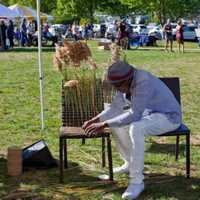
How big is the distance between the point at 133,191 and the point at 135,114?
67 centimetres

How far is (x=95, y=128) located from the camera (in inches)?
197

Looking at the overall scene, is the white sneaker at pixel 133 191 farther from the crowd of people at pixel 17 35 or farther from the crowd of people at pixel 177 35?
the crowd of people at pixel 17 35

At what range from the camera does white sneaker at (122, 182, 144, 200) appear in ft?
15.9

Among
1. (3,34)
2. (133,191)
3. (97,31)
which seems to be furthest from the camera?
(97,31)

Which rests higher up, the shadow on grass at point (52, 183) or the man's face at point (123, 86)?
the man's face at point (123, 86)

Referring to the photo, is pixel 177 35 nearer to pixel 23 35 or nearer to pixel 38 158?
pixel 23 35

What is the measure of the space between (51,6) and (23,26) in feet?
119

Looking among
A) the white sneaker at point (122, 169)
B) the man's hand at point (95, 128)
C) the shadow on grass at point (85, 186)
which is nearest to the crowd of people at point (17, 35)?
the shadow on grass at point (85, 186)

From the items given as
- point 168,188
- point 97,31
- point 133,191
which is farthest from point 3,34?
point 133,191

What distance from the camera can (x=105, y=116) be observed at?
5.27 metres

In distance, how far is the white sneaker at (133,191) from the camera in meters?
4.86

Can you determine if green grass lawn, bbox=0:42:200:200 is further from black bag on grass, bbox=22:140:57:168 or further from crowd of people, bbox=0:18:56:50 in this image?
crowd of people, bbox=0:18:56:50

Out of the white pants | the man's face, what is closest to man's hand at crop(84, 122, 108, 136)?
the white pants

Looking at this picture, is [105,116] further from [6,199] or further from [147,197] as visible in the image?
[6,199]
